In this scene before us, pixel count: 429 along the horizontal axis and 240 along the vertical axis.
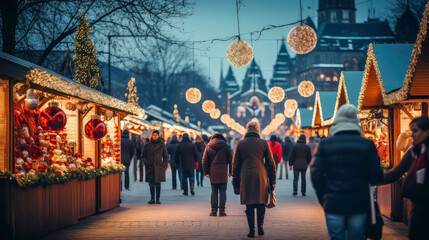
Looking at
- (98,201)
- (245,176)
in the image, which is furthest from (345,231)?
(98,201)

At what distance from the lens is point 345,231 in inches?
202

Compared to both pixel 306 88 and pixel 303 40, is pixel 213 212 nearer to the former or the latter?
pixel 303 40

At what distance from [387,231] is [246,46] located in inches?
234

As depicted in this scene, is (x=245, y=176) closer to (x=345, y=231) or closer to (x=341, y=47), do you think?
(x=345, y=231)

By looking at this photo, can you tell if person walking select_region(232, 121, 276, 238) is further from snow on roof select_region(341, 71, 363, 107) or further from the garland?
snow on roof select_region(341, 71, 363, 107)

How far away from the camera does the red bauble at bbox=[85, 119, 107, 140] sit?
11.4 metres

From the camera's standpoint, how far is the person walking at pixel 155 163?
13383 millimetres

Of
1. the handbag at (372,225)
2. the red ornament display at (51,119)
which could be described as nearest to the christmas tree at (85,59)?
the red ornament display at (51,119)

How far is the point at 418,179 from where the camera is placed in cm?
515

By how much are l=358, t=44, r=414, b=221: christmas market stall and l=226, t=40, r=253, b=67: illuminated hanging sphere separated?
9.25ft

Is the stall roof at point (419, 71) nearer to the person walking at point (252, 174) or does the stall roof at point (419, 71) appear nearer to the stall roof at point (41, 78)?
the person walking at point (252, 174)

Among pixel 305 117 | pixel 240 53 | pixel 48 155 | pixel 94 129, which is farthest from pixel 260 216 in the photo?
pixel 305 117

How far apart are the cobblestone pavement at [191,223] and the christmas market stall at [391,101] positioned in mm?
1203

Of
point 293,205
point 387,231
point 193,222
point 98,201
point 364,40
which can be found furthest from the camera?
point 364,40
